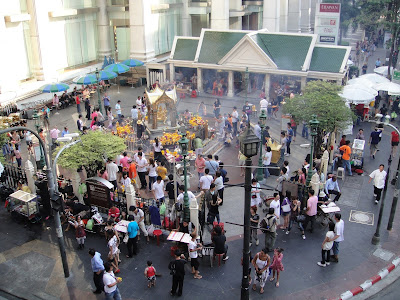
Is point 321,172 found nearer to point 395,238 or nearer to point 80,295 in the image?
point 395,238

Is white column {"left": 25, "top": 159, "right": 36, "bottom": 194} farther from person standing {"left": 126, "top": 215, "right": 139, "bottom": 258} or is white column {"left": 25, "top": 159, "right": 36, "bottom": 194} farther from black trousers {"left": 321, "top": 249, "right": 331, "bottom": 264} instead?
black trousers {"left": 321, "top": 249, "right": 331, "bottom": 264}

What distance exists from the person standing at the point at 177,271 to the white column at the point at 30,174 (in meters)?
8.13

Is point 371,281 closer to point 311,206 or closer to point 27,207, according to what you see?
point 311,206

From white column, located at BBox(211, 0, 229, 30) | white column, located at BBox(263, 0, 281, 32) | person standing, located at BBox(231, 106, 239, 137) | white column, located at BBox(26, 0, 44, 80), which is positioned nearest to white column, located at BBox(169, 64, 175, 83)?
white column, located at BBox(211, 0, 229, 30)

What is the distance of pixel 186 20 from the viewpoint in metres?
44.0

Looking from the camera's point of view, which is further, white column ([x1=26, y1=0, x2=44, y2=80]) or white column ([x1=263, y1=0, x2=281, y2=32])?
white column ([x1=263, y1=0, x2=281, y2=32])

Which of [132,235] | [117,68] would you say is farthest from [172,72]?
[132,235]

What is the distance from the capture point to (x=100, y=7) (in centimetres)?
3809

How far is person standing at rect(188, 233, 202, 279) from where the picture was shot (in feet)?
42.9

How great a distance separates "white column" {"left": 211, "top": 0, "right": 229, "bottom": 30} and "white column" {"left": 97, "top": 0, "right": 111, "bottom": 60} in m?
9.55

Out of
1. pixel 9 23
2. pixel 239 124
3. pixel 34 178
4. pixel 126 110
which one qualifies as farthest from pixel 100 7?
pixel 34 178

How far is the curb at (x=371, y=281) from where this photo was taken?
41.0 ft

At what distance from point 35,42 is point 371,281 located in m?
27.5

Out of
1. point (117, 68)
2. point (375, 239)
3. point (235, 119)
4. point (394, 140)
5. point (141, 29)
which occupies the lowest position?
point (375, 239)
